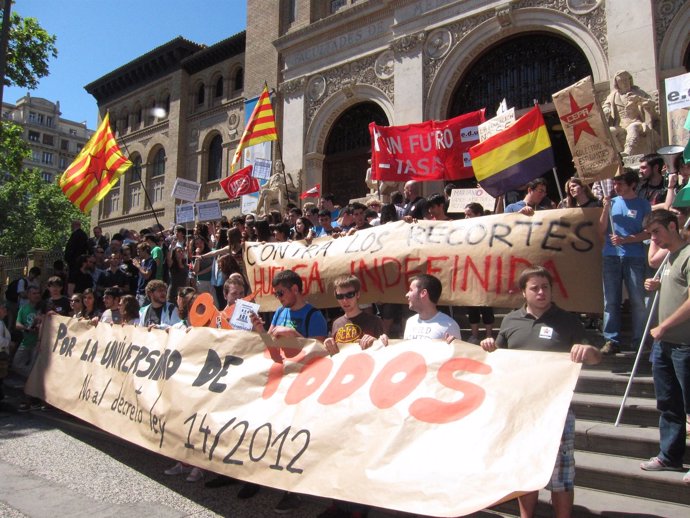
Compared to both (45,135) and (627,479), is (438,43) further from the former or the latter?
(45,135)

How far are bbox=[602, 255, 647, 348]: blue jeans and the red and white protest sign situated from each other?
445cm

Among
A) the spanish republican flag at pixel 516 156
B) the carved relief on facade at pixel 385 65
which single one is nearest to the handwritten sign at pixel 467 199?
the spanish republican flag at pixel 516 156

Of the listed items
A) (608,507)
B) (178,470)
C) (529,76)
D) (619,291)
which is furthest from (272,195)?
(608,507)

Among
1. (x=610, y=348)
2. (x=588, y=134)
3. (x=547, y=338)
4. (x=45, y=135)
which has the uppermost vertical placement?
(x=45, y=135)

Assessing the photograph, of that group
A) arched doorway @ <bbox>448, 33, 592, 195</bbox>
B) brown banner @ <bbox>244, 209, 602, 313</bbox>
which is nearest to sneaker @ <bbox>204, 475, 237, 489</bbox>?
brown banner @ <bbox>244, 209, 602, 313</bbox>

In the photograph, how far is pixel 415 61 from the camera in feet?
49.9

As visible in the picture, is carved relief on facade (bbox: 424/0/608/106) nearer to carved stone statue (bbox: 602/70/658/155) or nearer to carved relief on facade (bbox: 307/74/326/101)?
carved stone statue (bbox: 602/70/658/155)

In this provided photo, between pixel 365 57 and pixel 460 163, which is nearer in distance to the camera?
pixel 460 163

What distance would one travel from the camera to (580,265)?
471 centimetres

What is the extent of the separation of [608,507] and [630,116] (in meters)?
8.98

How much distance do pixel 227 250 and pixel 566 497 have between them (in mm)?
6063

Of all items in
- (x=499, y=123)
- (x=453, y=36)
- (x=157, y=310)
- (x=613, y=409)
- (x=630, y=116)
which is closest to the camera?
(x=613, y=409)

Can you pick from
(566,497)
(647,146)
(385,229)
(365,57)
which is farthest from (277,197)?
(566,497)

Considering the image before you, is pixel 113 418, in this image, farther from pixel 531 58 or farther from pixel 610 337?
pixel 531 58
